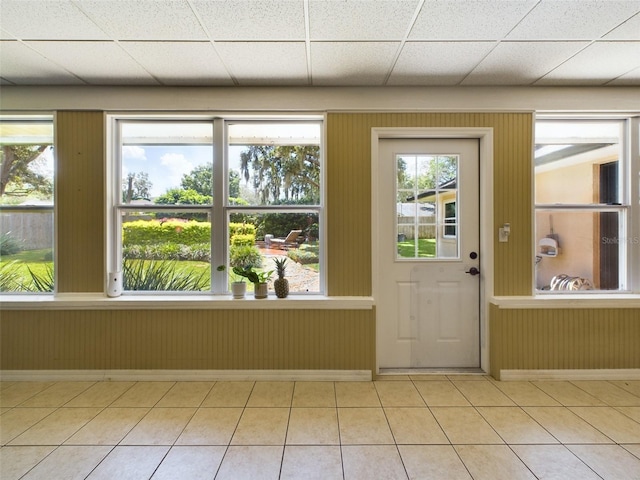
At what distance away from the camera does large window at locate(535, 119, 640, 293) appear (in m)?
2.87

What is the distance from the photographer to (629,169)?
2852 millimetres

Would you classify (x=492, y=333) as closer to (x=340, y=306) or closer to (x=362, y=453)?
(x=340, y=306)

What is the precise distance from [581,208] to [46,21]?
438 centimetres

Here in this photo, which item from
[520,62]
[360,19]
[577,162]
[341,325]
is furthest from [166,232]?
[577,162]

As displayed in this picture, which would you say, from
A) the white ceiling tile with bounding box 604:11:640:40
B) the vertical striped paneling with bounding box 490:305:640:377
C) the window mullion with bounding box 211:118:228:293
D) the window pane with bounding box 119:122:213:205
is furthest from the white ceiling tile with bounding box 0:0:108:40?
the vertical striped paneling with bounding box 490:305:640:377

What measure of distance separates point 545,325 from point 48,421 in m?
3.90

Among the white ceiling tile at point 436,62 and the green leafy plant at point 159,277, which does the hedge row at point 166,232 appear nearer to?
the green leafy plant at point 159,277

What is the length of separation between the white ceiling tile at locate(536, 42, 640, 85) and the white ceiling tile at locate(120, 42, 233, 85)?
2.71 meters

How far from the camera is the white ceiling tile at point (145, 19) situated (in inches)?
71.0

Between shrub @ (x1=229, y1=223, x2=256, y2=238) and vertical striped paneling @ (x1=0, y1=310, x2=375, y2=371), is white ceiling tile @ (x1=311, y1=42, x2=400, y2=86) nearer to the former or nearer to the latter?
shrub @ (x1=229, y1=223, x2=256, y2=238)

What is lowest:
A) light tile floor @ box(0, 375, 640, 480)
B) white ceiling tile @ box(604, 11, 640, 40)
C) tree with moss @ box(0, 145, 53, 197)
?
light tile floor @ box(0, 375, 640, 480)

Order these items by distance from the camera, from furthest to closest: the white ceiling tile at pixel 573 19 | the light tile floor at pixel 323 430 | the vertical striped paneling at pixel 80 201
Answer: the vertical striped paneling at pixel 80 201
the white ceiling tile at pixel 573 19
the light tile floor at pixel 323 430

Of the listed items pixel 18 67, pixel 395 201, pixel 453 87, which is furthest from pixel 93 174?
pixel 453 87

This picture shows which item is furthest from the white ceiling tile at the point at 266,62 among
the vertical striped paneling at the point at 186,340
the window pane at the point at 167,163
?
the vertical striped paneling at the point at 186,340
